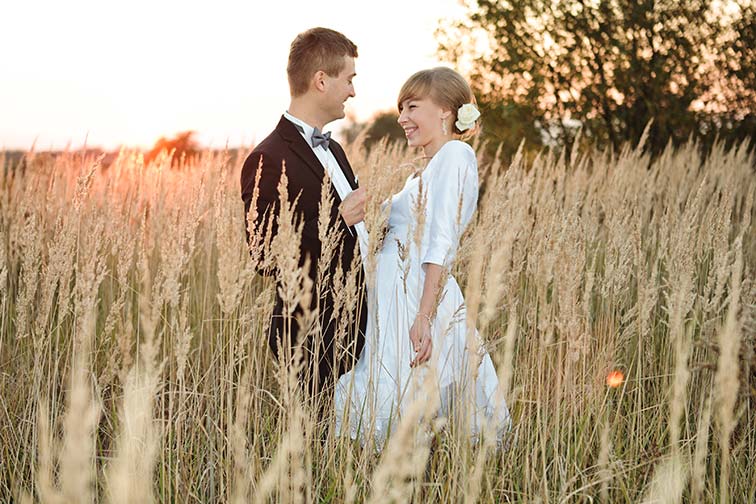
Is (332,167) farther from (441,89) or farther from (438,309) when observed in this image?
(438,309)

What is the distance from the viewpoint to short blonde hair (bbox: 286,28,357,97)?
2.83 meters

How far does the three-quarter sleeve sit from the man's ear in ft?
1.71

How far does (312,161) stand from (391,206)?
0.37m

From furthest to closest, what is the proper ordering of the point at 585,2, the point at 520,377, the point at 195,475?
the point at 585,2, the point at 520,377, the point at 195,475

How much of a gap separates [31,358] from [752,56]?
7.73 meters

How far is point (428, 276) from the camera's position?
8.20 feet

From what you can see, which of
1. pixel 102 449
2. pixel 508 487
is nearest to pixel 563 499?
pixel 508 487

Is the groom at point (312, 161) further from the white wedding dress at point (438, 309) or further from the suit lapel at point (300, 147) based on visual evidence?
the white wedding dress at point (438, 309)

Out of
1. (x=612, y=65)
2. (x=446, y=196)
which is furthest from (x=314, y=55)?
(x=612, y=65)

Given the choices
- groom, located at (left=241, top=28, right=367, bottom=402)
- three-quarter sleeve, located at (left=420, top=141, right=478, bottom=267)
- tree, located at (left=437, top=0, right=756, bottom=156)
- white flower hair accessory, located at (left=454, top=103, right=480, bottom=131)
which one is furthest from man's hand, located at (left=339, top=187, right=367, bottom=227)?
tree, located at (left=437, top=0, right=756, bottom=156)

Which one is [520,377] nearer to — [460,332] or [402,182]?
[460,332]

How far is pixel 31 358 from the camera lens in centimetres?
307

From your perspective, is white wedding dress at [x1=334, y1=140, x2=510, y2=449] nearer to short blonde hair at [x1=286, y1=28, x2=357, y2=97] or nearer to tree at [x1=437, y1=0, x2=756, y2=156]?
short blonde hair at [x1=286, y1=28, x2=357, y2=97]

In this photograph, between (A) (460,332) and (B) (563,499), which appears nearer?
(B) (563,499)
